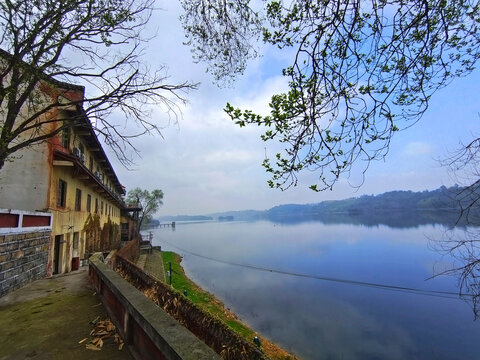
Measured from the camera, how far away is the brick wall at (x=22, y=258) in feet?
22.8

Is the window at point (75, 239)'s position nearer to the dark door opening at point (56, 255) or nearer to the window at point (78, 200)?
the window at point (78, 200)

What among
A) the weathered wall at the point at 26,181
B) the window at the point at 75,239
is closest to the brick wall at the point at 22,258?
the weathered wall at the point at 26,181

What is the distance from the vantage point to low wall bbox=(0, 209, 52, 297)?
690 cm

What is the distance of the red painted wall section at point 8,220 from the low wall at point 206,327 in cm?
448

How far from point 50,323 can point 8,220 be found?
3375mm

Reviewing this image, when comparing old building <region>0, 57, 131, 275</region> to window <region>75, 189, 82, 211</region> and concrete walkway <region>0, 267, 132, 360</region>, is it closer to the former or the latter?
window <region>75, 189, 82, 211</region>

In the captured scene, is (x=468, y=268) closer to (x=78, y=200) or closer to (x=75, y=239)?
(x=75, y=239)

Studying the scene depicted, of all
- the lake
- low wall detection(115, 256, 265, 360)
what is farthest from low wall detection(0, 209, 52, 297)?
the lake

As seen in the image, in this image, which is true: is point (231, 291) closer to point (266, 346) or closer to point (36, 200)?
point (266, 346)

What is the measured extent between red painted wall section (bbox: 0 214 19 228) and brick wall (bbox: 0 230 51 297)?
0.23 metres

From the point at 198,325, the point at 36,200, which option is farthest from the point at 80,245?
the point at 198,325

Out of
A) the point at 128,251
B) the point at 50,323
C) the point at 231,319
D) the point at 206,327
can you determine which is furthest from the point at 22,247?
the point at 231,319

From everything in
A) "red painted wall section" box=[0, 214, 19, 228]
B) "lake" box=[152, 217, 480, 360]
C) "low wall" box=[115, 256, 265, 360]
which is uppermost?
"red painted wall section" box=[0, 214, 19, 228]

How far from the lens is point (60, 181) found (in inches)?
519
